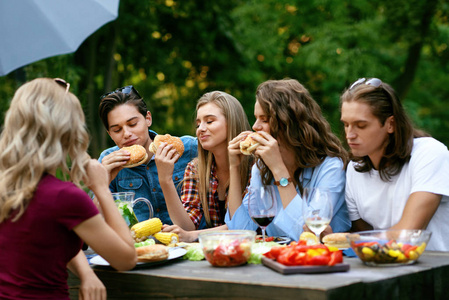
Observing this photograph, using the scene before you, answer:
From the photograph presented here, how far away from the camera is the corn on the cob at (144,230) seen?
10.7 ft

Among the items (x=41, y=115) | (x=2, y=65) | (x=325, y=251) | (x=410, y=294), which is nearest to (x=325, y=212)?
(x=325, y=251)

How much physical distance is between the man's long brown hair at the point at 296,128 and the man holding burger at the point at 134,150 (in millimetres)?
809

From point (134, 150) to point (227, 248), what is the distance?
1715 mm

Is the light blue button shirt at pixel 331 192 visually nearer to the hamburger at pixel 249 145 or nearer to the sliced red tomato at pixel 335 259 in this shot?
the hamburger at pixel 249 145

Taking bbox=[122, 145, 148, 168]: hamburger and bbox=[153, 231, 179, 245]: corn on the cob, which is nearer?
bbox=[153, 231, 179, 245]: corn on the cob

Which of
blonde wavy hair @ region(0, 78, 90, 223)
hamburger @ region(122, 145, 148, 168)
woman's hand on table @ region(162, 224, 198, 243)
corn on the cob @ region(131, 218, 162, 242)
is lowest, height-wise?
woman's hand on table @ region(162, 224, 198, 243)

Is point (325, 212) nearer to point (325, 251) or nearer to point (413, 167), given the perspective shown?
point (325, 251)

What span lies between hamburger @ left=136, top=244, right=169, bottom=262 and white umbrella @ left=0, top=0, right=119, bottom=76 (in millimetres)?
2517

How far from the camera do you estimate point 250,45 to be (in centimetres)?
1064

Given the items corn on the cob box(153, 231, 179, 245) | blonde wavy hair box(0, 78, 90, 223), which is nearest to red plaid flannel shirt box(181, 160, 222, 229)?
corn on the cob box(153, 231, 179, 245)

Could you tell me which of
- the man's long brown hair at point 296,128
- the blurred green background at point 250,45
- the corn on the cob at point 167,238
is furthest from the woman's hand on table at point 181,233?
the blurred green background at point 250,45

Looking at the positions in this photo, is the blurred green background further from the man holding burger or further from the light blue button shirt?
the light blue button shirt

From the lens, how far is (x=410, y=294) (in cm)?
235

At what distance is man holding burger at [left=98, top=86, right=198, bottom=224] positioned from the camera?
405 centimetres
